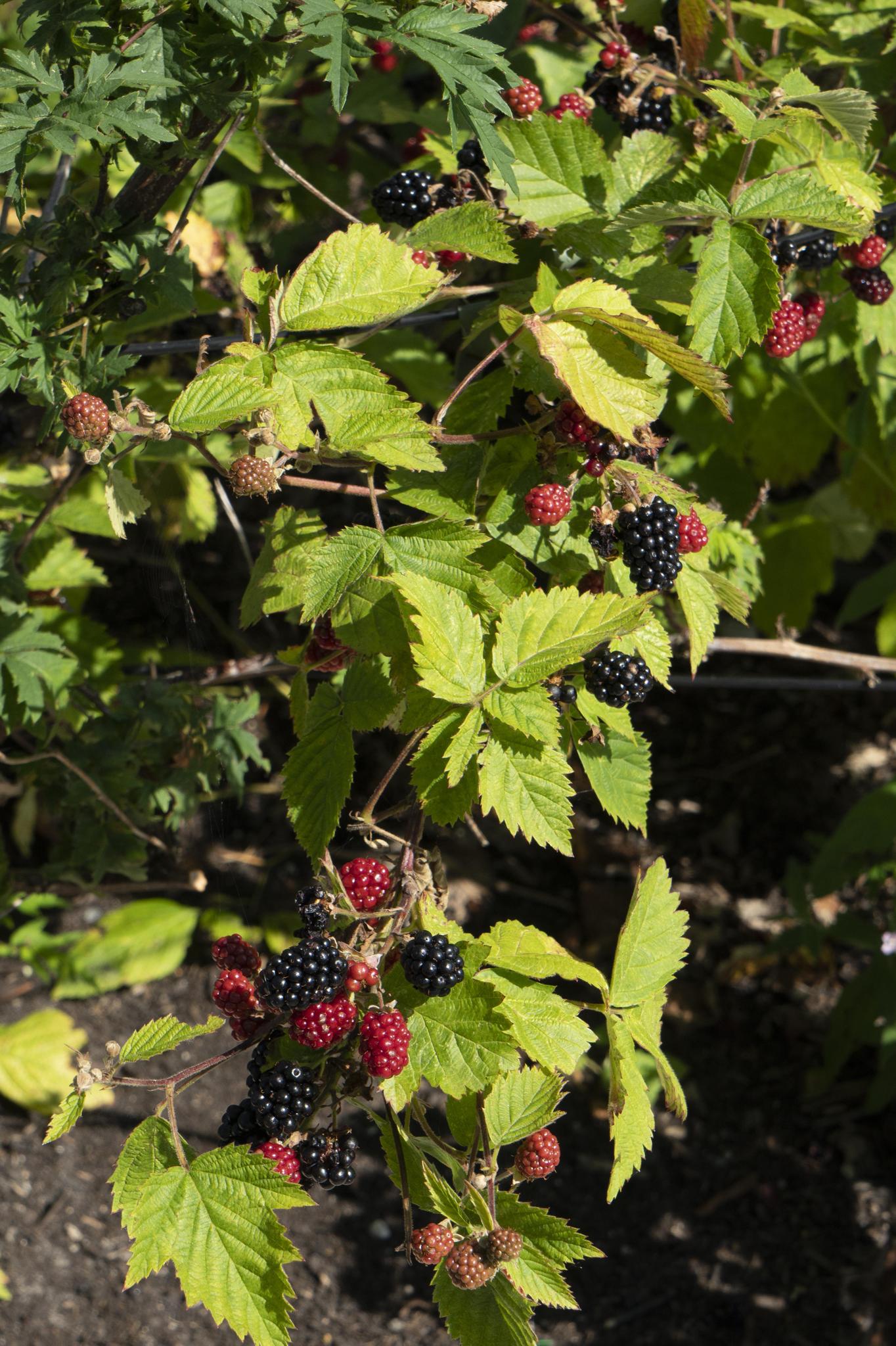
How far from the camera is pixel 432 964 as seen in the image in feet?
4.14

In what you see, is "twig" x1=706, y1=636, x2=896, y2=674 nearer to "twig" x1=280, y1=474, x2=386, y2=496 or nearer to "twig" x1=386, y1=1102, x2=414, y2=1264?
"twig" x1=280, y1=474, x2=386, y2=496

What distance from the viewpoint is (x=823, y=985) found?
11.2 ft

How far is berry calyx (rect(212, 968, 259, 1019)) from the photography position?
132cm

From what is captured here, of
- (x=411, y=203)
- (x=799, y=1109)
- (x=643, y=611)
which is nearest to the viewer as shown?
(x=643, y=611)

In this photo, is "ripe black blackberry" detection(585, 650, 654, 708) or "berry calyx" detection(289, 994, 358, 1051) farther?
"ripe black blackberry" detection(585, 650, 654, 708)

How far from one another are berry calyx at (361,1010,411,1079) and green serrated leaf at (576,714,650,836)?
0.46m

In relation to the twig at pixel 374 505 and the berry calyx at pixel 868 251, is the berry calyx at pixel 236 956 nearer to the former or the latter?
the twig at pixel 374 505

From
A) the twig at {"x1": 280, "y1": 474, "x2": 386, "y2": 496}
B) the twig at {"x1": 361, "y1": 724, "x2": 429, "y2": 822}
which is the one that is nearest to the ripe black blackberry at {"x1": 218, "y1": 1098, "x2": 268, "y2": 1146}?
the twig at {"x1": 361, "y1": 724, "x2": 429, "y2": 822}

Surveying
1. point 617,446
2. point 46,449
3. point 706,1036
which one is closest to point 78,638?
point 46,449

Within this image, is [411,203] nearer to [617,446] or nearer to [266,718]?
[617,446]

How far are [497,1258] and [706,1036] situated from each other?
217cm

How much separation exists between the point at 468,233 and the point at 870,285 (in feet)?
2.59

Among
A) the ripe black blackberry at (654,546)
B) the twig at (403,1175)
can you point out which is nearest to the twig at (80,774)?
the twig at (403,1175)

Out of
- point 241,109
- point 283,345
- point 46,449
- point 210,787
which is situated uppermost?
point 241,109
